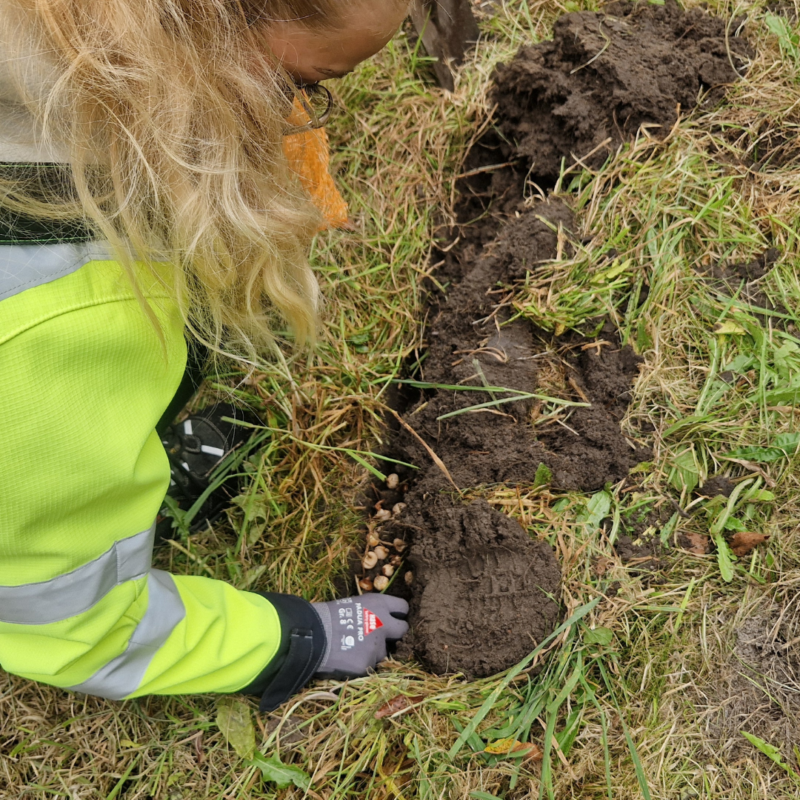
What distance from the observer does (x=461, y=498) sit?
1.85 metres

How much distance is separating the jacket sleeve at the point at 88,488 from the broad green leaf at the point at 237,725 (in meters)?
0.35

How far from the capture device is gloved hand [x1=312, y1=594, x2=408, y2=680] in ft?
5.97

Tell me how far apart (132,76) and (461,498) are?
1.33 metres

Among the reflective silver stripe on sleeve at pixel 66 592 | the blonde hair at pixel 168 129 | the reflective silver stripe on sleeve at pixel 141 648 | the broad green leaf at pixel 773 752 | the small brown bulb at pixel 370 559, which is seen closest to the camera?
the blonde hair at pixel 168 129

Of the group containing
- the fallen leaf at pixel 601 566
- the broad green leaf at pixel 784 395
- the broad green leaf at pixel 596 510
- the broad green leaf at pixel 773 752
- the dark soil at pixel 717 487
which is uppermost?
the broad green leaf at pixel 784 395

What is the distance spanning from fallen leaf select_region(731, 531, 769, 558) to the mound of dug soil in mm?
1227

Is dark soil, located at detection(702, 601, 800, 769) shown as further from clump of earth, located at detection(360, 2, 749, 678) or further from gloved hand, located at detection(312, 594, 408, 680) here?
gloved hand, located at detection(312, 594, 408, 680)

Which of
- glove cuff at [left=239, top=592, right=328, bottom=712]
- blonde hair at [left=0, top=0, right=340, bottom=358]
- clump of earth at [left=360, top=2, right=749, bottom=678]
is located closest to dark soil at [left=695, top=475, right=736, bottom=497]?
clump of earth at [left=360, top=2, right=749, bottom=678]

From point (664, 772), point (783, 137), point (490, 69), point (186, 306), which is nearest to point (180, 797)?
point (664, 772)

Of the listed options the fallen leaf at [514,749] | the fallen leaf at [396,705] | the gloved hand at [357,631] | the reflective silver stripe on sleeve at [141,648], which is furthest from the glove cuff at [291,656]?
the fallen leaf at [514,749]

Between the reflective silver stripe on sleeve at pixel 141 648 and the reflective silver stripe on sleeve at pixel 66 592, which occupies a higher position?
the reflective silver stripe on sleeve at pixel 66 592

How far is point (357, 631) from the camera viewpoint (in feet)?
6.00

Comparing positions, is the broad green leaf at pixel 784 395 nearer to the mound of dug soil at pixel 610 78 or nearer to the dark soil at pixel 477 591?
the dark soil at pixel 477 591

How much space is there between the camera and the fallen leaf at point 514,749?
165 centimetres
